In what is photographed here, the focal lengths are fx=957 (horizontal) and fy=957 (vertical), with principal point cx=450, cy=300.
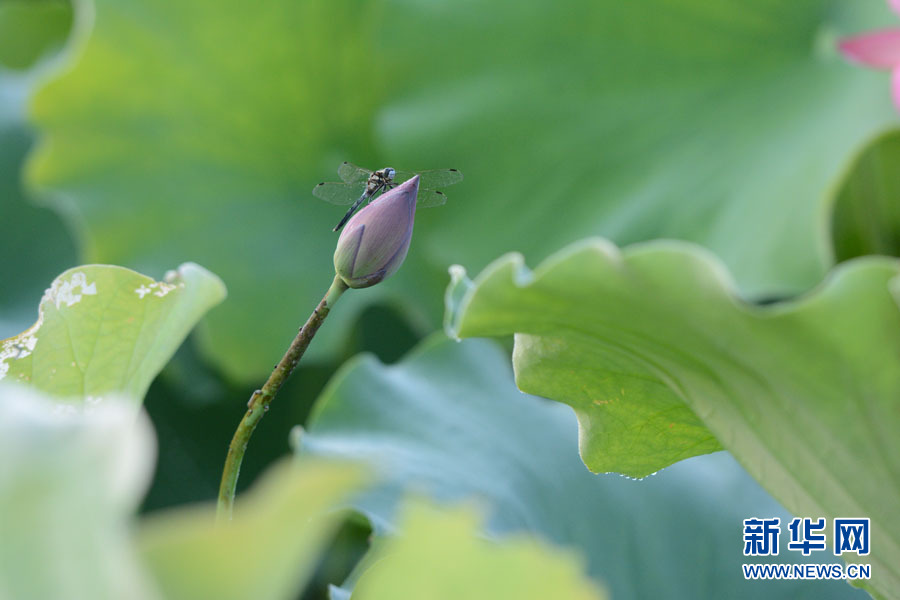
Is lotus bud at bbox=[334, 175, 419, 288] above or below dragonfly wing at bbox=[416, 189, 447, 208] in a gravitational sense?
below

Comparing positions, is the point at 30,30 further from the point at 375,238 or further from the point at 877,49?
the point at 375,238

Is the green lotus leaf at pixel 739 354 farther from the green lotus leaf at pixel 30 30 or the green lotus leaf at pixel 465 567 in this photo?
the green lotus leaf at pixel 30 30

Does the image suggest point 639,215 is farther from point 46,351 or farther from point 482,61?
point 46,351

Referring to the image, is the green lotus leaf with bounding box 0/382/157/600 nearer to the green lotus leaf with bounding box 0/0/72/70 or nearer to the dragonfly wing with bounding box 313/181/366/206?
the dragonfly wing with bounding box 313/181/366/206

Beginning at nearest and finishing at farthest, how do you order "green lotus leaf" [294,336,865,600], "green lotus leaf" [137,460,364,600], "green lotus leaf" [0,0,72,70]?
"green lotus leaf" [137,460,364,600] < "green lotus leaf" [294,336,865,600] < "green lotus leaf" [0,0,72,70]

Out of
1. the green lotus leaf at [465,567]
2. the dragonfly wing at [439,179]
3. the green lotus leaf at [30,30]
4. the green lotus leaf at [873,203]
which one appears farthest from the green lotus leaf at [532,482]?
the green lotus leaf at [30,30]

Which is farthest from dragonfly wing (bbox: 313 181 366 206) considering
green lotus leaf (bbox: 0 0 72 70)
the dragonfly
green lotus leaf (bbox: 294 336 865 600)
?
green lotus leaf (bbox: 0 0 72 70)

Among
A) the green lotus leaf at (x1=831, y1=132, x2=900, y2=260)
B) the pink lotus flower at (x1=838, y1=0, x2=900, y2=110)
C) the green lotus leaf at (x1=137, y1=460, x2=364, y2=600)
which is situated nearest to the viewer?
the green lotus leaf at (x1=137, y1=460, x2=364, y2=600)

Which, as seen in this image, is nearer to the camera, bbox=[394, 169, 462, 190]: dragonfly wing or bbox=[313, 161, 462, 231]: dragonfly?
bbox=[313, 161, 462, 231]: dragonfly
